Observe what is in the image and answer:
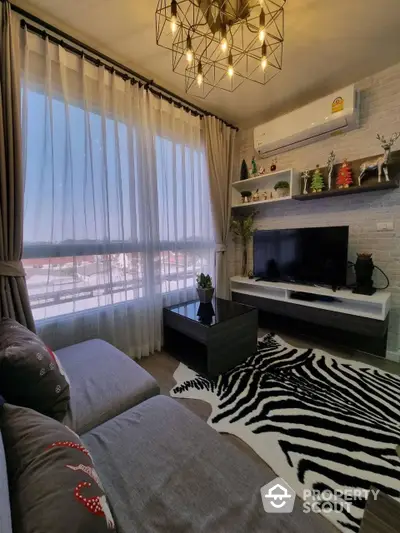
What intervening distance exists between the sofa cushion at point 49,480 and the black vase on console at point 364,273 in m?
2.36

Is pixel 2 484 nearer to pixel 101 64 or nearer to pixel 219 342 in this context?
pixel 219 342

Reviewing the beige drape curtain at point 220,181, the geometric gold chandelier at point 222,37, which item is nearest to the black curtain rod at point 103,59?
the geometric gold chandelier at point 222,37

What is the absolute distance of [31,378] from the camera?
3.01 feet

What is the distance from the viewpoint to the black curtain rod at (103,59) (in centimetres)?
156

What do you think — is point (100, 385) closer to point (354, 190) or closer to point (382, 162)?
point (354, 190)

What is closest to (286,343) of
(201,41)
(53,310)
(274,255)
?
(274,255)

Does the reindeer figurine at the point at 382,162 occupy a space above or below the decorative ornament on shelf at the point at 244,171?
below

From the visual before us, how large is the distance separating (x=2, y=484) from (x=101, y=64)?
2.52 m

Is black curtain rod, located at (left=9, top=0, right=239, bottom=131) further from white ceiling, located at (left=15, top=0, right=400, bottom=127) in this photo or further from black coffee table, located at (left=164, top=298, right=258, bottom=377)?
black coffee table, located at (left=164, top=298, right=258, bottom=377)

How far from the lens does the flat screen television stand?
2.26 meters

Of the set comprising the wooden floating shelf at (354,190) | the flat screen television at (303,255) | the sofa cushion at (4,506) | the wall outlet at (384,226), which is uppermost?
the wooden floating shelf at (354,190)

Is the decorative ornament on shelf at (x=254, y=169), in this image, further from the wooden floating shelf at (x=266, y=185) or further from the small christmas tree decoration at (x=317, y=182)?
the small christmas tree decoration at (x=317, y=182)

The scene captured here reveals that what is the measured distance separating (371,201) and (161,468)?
8.71 ft

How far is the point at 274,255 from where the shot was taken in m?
2.74
